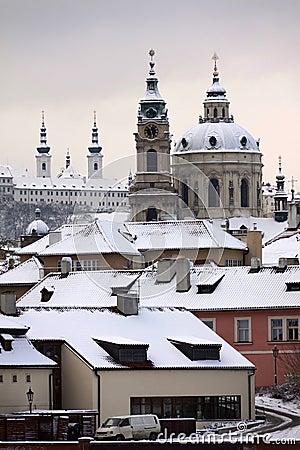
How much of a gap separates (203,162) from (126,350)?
390 feet

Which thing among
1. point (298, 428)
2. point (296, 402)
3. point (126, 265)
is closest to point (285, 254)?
point (126, 265)

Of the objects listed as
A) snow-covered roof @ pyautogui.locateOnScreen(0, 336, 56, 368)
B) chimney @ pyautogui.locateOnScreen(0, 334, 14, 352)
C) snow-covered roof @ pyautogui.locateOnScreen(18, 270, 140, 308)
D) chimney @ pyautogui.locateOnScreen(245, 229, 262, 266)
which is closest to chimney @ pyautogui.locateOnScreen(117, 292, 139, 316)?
snow-covered roof @ pyautogui.locateOnScreen(0, 336, 56, 368)

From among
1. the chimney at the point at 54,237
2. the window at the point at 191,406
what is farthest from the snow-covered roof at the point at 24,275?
the window at the point at 191,406

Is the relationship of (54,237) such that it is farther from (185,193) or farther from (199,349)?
(185,193)

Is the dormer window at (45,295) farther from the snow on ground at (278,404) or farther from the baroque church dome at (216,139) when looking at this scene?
the baroque church dome at (216,139)

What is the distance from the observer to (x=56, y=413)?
172ft

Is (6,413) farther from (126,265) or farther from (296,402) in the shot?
(126,265)

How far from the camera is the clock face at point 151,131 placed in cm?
17550

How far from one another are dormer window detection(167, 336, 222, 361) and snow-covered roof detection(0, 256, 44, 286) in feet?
128

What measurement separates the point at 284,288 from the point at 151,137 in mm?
99459

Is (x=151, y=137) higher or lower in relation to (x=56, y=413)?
higher

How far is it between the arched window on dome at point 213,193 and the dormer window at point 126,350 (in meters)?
114

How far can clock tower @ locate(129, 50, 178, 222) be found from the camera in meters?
161

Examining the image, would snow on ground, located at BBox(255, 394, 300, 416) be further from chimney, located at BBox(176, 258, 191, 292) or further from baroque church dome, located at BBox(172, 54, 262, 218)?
baroque church dome, located at BBox(172, 54, 262, 218)
